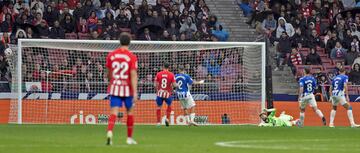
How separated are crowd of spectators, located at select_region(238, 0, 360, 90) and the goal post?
4.20 metres

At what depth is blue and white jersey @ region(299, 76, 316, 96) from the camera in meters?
31.2

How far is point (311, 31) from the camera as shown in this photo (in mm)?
39500

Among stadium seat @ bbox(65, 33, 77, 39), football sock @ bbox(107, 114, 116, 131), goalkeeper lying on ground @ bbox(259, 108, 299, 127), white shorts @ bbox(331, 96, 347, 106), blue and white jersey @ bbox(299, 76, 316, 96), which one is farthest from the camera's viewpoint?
stadium seat @ bbox(65, 33, 77, 39)

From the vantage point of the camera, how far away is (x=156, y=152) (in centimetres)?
1569

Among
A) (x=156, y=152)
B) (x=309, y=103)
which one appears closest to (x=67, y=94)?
(x=309, y=103)

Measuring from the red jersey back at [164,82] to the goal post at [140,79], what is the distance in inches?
107

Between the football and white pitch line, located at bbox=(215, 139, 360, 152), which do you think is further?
the football

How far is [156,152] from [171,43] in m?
16.5

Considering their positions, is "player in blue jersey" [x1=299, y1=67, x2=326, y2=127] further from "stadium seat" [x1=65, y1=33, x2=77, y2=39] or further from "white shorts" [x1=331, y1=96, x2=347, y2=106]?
"stadium seat" [x1=65, y1=33, x2=77, y2=39]

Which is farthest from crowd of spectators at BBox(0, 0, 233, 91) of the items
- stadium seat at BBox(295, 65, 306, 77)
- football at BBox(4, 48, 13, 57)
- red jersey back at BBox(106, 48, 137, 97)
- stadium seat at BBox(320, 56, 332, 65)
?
red jersey back at BBox(106, 48, 137, 97)

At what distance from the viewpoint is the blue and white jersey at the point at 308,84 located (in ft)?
102

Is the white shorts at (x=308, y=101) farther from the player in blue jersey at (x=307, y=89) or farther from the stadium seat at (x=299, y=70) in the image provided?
the stadium seat at (x=299, y=70)

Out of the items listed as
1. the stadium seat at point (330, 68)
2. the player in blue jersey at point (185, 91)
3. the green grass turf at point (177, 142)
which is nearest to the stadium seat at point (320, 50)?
the stadium seat at point (330, 68)

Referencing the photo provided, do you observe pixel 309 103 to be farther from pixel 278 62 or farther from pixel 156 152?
pixel 156 152
